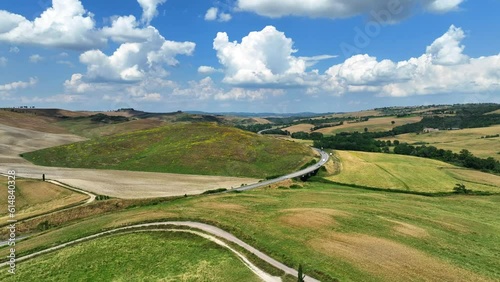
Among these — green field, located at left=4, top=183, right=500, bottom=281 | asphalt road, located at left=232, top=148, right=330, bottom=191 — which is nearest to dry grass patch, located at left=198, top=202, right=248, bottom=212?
green field, located at left=4, top=183, right=500, bottom=281

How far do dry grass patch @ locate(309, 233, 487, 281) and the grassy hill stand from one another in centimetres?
7611

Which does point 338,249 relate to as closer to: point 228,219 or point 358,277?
point 358,277

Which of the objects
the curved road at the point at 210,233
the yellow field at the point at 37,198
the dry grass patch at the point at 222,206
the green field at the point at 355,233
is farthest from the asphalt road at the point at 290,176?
the curved road at the point at 210,233

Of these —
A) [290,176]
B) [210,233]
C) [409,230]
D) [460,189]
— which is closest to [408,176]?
[460,189]

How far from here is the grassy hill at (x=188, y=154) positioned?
13112 centimetres

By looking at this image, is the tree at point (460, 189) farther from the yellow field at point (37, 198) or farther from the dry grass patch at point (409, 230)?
the yellow field at point (37, 198)

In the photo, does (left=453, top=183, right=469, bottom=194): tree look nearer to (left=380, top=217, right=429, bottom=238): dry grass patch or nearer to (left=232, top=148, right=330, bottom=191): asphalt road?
(left=232, top=148, right=330, bottom=191): asphalt road

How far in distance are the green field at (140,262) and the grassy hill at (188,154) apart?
7530 centimetres

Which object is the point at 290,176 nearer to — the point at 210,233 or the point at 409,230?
the point at 409,230

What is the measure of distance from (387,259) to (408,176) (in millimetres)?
89430

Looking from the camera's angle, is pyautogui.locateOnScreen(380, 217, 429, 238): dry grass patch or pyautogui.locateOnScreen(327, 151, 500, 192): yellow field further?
pyautogui.locateOnScreen(327, 151, 500, 192): yellow field

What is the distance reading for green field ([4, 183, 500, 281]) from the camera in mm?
39906

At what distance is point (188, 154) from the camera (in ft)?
468

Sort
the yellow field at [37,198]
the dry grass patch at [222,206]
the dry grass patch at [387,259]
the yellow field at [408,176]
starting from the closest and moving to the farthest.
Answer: the dry grass patch at [387,259]
the dry grass patch at [222,206]
the yellow field at [37,198]
the yellow field at [408,176]
